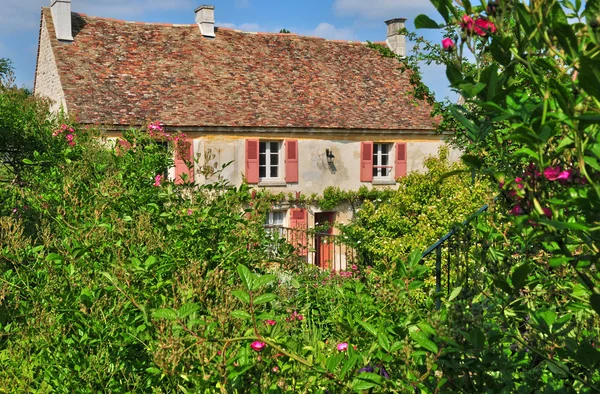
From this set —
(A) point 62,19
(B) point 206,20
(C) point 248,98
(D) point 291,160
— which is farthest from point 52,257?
(B) point 206,20

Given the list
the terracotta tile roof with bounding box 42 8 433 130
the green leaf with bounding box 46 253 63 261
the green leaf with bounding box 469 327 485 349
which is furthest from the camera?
the terracotta tile roof with bounding box 42 8 433 130

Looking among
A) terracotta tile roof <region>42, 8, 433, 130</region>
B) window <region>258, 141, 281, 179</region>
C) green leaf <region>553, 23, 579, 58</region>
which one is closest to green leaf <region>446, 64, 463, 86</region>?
green leaf <region>553, 23, 579, 58</region>

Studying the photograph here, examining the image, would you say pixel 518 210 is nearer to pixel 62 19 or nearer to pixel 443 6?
pixel 443 6

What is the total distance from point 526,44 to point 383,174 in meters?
19.5

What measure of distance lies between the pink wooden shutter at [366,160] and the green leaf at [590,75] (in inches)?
736

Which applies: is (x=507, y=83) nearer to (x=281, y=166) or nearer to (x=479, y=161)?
(x=479, y=161)

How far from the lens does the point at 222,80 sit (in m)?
19.5

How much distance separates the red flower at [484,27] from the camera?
5.35 feet

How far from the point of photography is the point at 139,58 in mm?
19203

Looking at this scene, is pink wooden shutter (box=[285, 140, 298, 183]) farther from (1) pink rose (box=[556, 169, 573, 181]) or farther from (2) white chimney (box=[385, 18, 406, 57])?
(1) pink rose (box=[556, 169, 573, 181])

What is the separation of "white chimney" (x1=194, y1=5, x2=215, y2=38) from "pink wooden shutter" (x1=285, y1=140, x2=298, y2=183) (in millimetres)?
4825

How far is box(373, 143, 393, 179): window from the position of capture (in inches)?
814

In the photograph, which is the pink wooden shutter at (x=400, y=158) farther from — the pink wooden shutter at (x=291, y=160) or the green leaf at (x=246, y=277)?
the green leaf at (x=246, y=277)

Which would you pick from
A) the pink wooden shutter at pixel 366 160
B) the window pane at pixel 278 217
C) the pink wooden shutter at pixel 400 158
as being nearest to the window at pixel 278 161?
the window pane at pixel 278 217
